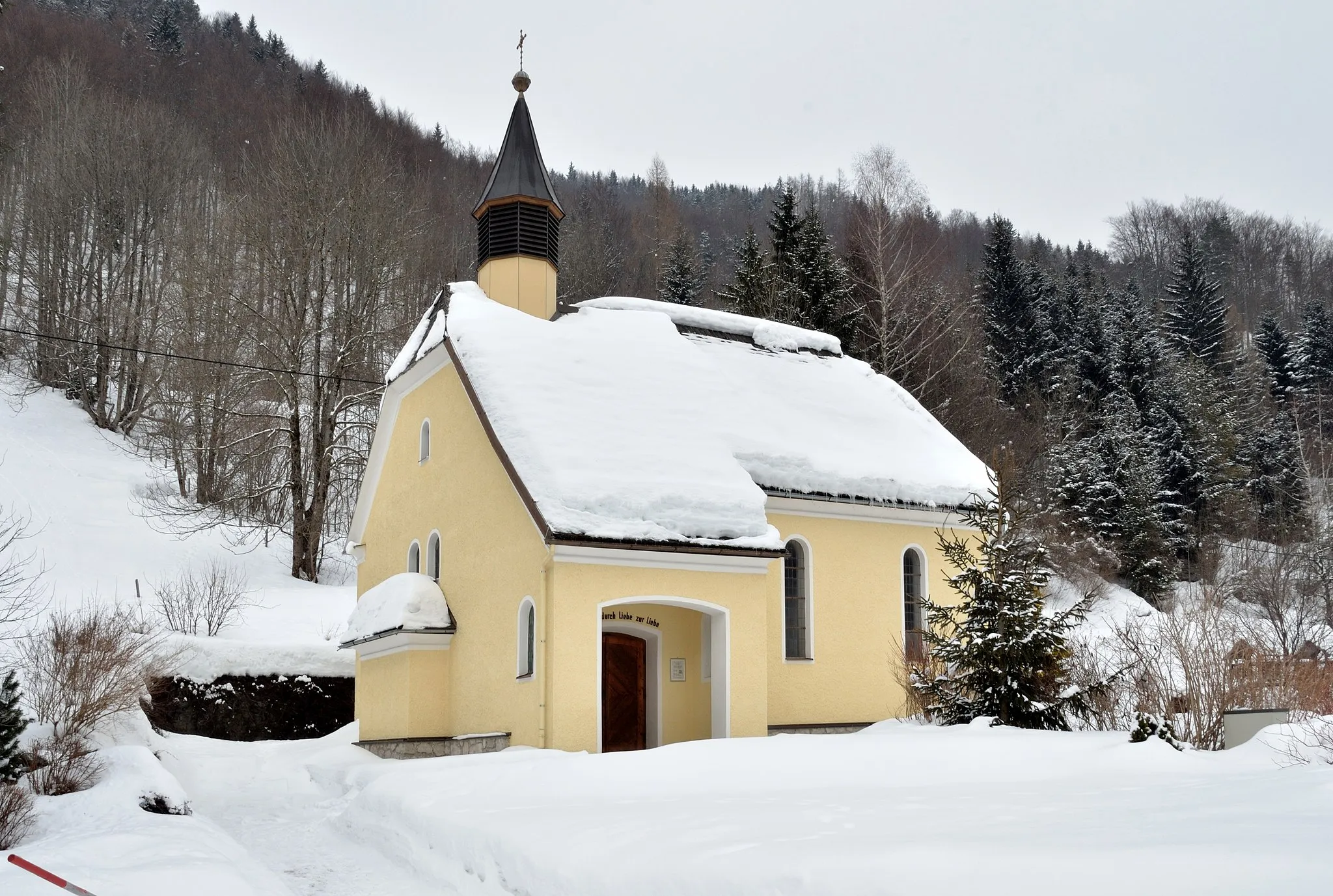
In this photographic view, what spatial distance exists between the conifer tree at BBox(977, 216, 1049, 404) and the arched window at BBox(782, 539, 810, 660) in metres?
31.0

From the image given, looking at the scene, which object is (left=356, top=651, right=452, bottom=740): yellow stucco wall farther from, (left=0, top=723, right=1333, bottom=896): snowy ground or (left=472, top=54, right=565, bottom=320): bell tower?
(left=472, top=54, right=565, bottom=320): bell tower

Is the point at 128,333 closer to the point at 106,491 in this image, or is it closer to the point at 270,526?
the point at 106,491

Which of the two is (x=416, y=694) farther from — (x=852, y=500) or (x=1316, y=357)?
(x=1316, y=357)

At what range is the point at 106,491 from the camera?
110ft

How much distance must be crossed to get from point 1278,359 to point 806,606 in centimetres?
4690

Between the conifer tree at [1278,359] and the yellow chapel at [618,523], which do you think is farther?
the conifer tree at [1278,359]

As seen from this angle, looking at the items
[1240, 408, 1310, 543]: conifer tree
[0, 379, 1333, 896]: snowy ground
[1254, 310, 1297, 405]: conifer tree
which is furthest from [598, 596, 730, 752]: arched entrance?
[1254, 310, 1297, 405]: conifer tree

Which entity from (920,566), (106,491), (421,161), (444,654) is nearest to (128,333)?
(106,491)

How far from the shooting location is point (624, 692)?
679 inches

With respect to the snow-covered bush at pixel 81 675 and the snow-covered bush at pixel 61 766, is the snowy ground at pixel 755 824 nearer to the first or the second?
the snow-covered bush at pixel 61 766

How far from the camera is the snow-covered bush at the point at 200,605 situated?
2558 cm

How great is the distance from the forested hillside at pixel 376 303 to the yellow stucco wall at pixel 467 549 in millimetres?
11703

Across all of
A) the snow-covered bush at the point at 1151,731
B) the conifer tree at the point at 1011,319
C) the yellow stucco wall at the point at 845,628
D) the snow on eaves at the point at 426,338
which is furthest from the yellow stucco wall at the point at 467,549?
the conifer tree at the point at 1011,319

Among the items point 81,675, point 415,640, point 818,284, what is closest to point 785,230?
point 818,284
